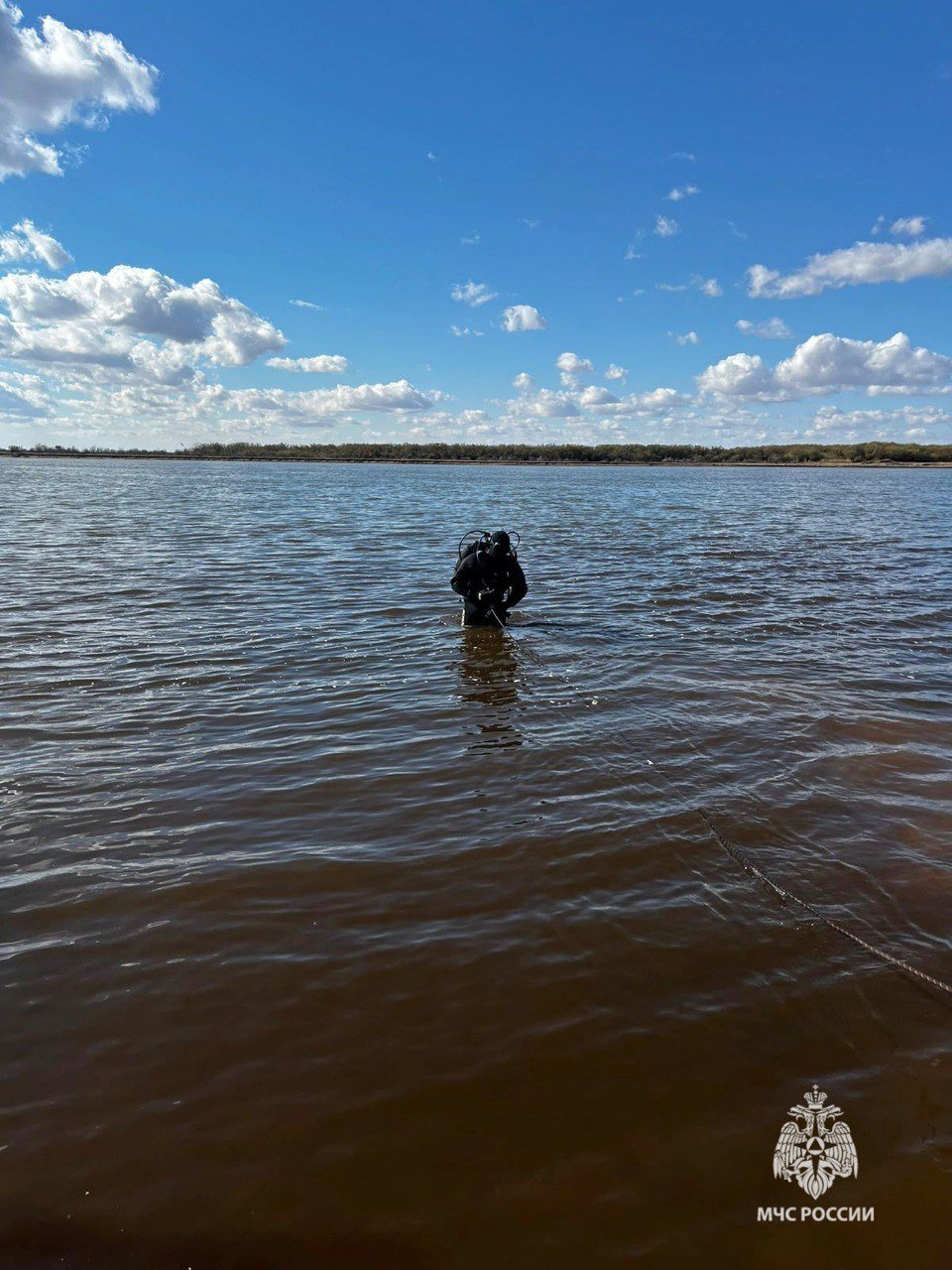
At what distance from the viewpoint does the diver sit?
11.5 m

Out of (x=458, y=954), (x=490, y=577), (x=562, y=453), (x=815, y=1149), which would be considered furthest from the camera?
(x=562, y=453)

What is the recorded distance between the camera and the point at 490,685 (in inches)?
357

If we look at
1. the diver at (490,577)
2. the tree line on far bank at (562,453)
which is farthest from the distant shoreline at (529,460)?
the diver at (490,577)

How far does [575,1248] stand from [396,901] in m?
2.17

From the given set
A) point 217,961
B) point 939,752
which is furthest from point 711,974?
point 939,752

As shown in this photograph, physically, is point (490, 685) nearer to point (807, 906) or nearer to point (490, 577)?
point (490, 577)

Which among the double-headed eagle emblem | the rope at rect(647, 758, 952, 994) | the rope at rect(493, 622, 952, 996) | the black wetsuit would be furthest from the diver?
the double-headed eagle emblem

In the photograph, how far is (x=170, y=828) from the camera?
17.3 feet

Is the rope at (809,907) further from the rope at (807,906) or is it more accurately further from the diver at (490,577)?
the diver at (490,577)

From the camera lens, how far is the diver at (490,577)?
1149 cm

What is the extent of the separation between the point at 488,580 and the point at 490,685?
3000 mm

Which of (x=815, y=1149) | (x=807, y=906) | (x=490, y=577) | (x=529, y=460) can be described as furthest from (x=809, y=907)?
(x=529, y=460)

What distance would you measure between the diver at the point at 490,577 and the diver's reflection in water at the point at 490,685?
0.49m

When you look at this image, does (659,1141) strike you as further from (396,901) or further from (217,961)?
(217,961)
